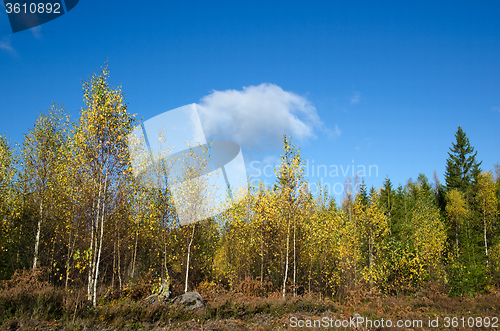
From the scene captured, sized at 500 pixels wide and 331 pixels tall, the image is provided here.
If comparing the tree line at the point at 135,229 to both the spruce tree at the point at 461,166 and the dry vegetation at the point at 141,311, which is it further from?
the spruce tree at the point at 461,166

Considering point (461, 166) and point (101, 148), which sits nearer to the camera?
point (101, 148)

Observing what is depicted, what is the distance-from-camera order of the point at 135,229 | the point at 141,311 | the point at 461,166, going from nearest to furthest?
the point at 141,311 → the point at 135,229 → the point at 461,166

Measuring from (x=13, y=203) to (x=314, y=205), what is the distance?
15.7 m

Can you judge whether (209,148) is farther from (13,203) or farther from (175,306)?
(13,203)

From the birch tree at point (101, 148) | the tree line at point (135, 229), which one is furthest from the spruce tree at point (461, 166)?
the birch tree at point (101, 148)

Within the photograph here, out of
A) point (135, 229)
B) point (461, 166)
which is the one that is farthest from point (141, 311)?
point (461, 166)

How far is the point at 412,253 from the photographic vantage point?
22234 millimetres

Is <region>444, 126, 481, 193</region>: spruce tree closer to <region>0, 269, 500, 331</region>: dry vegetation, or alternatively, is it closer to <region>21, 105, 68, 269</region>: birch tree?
<region>0, 269, 500, 331</region>: dry vegetation

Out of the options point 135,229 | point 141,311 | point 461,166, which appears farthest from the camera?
point 461,166

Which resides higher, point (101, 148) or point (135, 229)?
point (101, 148)

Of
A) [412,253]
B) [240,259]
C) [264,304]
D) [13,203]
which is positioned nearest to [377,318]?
[264,304]

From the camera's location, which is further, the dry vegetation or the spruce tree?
the spruce tree

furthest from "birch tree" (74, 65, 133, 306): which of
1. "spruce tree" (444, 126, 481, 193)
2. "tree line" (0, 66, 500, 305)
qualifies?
"spruce tree" (444, 126, 481, 193)

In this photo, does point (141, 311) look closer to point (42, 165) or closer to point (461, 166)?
point (42, 165)
